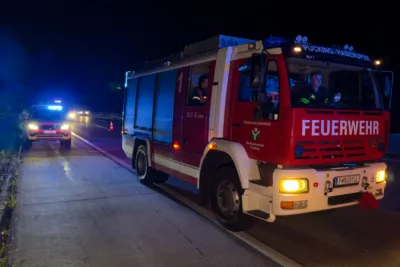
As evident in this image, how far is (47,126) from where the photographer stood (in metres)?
15.2

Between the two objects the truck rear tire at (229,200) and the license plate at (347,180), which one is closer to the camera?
the license plate at (347,180)

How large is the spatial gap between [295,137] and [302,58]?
A: 1085mm

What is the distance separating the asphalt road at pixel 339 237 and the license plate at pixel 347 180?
832 mm

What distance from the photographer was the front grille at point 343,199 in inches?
195

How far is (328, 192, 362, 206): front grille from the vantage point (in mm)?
4946

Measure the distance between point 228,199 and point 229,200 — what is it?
0.03 metres

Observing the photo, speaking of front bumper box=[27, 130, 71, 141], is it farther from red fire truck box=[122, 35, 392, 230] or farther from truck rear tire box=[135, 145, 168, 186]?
red fire truck box=[122, 35, 392, 230]

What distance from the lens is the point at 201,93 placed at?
21.1ft

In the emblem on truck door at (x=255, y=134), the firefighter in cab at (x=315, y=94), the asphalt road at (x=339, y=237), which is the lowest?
the asphalt road at (x=339, y=237)

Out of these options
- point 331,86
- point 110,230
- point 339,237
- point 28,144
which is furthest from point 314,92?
point 28,144

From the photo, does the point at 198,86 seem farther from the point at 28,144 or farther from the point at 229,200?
the point at 28,144

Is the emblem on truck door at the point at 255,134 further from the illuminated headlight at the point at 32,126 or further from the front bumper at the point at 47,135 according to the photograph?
the illuminated headlight at the point at 32,126

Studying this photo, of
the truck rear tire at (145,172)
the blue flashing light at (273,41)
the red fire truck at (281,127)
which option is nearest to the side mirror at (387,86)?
the red fire truck at (281,127)

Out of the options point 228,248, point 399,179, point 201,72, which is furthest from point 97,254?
point 399,179
